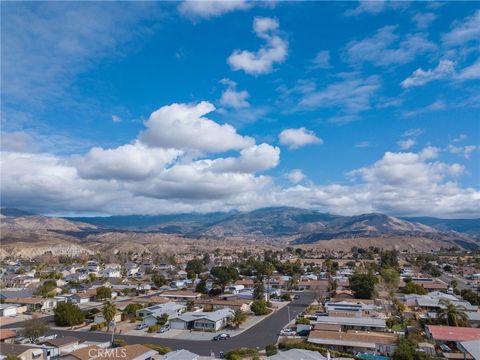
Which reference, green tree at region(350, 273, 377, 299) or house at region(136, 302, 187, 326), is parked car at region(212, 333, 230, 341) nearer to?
house at region(136, 302, 187, 326)

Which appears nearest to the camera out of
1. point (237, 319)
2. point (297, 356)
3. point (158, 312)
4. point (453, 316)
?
point (297, 356)

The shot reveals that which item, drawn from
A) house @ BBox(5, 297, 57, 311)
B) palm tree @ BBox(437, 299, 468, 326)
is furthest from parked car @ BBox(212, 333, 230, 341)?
house @ BBox(5, 297, 57, 311)

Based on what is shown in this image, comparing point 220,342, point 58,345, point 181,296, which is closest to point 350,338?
point 220,342

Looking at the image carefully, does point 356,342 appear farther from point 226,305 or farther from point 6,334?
point 6,334

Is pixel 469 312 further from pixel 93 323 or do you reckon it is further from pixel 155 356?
pixel 93 323

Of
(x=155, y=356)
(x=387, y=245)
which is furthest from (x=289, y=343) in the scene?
(x=387, y=245)
